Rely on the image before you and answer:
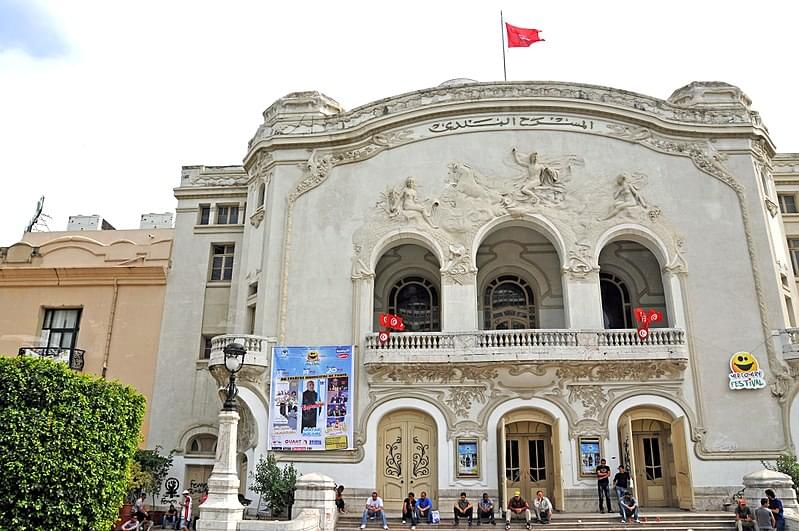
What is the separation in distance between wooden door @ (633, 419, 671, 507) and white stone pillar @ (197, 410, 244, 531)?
543 inches

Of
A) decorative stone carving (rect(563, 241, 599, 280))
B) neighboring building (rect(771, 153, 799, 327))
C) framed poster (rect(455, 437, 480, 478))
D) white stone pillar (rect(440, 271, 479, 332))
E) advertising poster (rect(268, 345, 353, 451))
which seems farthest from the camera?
neighboring building (rect(771, 153, 799, 327))

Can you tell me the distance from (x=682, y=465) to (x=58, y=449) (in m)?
17.7

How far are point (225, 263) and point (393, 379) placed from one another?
32.6ft

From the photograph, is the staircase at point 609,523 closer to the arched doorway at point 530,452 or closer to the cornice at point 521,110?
the arched doorway at point 530,452

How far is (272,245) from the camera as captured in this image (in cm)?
2477

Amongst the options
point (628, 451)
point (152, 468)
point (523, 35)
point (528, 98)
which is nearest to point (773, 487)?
point (628, 451)

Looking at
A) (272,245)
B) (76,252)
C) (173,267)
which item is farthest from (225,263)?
(76,252)

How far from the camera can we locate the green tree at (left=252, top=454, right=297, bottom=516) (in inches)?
779

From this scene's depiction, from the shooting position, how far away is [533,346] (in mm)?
21578

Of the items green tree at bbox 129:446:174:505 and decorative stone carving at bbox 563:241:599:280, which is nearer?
green tree at bbox 129:446:174:505

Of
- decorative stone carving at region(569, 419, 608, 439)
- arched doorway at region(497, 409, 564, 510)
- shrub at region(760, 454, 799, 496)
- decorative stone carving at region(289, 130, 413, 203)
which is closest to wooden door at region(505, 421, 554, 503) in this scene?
arched doorway at region(497, 409, 564, 510)

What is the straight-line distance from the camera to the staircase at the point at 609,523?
59.4 ft

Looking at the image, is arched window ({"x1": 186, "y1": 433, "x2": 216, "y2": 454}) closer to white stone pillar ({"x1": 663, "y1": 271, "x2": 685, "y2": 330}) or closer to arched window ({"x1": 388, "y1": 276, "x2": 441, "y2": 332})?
arched window ({"x1": 388, "y1": 276, "x2": 441, "y2": 332})

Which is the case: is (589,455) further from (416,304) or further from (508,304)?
(416,304)
